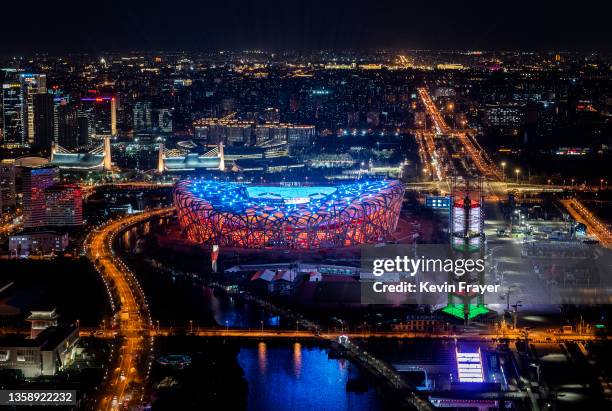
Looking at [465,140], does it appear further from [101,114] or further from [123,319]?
[123,319]

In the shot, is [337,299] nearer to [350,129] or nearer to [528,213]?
[528,213]

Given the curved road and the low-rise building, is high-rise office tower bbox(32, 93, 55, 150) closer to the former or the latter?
the curved road

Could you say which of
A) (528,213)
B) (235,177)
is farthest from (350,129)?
(528,213)

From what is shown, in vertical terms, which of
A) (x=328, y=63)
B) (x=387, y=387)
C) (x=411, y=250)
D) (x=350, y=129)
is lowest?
(x=387, y=387)

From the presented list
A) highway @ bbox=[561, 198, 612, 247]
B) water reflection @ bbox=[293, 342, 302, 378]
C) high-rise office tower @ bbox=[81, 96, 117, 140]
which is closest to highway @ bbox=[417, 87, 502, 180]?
highway @ bbox=[561, 198, 612, 247]

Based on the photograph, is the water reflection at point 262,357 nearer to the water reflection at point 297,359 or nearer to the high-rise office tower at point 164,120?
the water reflection at point 297,359

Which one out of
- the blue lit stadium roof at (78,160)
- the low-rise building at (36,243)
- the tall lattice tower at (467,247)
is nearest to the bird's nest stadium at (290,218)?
the low-rise building at (36,243)
